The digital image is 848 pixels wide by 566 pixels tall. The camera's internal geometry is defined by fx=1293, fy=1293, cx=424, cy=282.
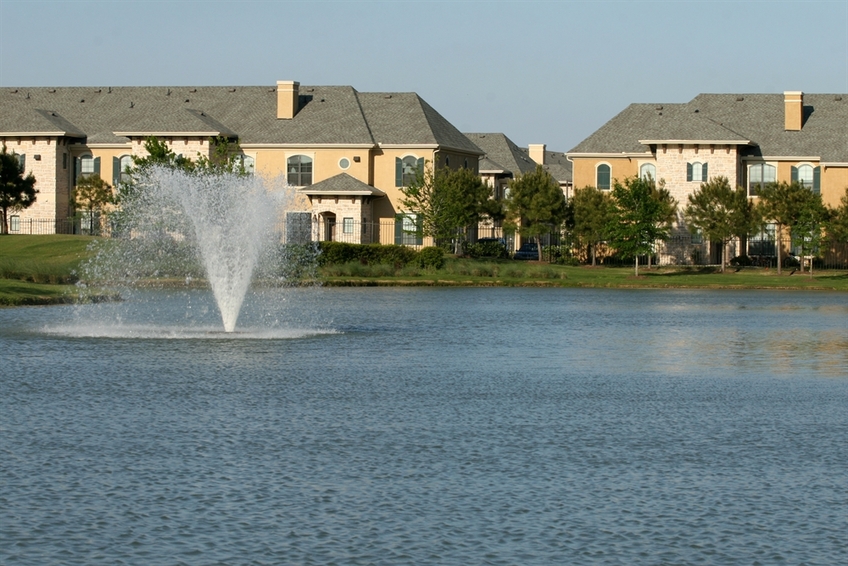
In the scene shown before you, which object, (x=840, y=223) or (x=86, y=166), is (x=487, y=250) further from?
(x=86, y=166)

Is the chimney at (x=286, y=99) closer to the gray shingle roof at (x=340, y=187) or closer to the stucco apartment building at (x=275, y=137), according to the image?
the stucco apartment building at (x=275, y=137)

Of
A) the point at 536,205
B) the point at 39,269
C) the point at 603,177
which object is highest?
the point at 603,177

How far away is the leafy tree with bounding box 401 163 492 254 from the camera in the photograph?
75312 mm

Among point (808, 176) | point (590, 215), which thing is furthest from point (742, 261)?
point (590, 215)

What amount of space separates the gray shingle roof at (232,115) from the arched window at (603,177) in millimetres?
9473

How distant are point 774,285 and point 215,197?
33.3 m

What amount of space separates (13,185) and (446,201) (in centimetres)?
2543

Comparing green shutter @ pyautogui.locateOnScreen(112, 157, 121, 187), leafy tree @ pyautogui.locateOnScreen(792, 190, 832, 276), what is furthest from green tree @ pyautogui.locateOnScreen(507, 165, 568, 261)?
green shutter @ pyautogui.locateOnScreen(112, 157, 121, 187)

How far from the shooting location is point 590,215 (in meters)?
74.4

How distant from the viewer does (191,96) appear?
278 feet

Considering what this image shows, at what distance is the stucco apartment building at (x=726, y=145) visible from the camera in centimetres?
7631

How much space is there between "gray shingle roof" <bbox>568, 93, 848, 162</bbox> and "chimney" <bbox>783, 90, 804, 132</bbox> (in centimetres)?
39

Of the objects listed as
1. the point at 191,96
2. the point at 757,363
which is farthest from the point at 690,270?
the point at 757,363

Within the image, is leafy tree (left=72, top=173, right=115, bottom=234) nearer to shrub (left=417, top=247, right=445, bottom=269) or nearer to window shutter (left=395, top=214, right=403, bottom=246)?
window shutter (left=395, top=214, right=403, bottom=246)
